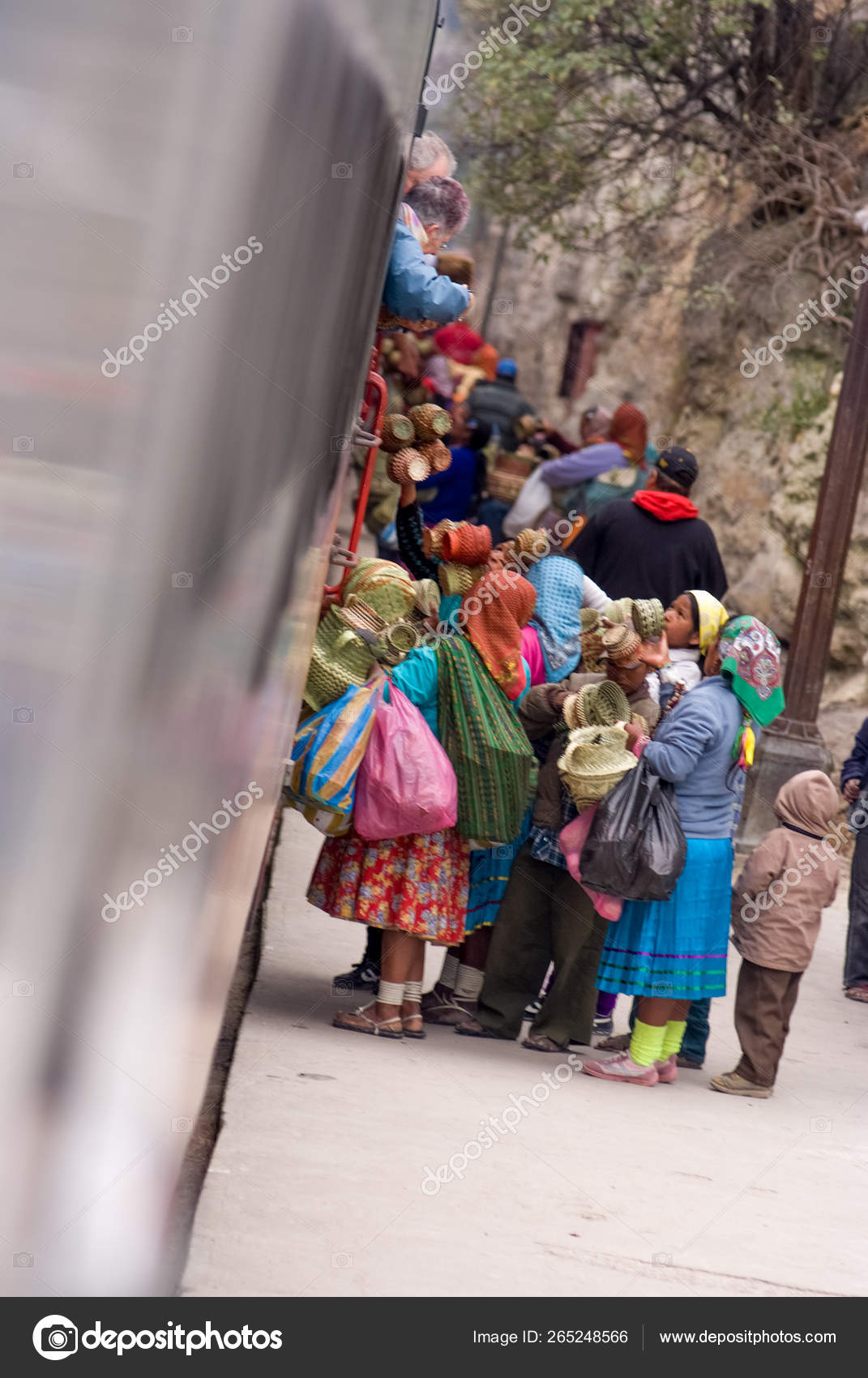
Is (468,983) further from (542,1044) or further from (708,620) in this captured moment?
(708,620)

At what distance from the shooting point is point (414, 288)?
363 cm

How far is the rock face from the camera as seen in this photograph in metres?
9.27

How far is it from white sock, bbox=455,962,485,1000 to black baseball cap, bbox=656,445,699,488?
6.79ft

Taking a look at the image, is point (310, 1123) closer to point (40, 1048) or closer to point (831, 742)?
point (40, 1048)

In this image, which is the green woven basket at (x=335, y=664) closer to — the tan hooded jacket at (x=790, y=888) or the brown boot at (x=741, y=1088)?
the tan hooded jacket at (x=790, y=888)

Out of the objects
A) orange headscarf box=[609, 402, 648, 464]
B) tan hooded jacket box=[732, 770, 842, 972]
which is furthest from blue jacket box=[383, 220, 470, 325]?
orange headscarf box=[609, 402, 648, 464]

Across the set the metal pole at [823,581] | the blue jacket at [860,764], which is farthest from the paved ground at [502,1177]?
the metal pole at [823,581]

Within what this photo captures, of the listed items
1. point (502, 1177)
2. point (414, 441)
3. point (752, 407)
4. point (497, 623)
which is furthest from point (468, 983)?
point (752, 407)

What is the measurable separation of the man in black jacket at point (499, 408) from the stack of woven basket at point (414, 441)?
18.4 feet

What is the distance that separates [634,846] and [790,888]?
53cm

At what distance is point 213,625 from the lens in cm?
165

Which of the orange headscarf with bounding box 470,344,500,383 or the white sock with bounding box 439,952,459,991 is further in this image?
the orange headscarf with bounding box 470,344,500,383

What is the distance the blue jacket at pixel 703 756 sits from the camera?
4.08 m
